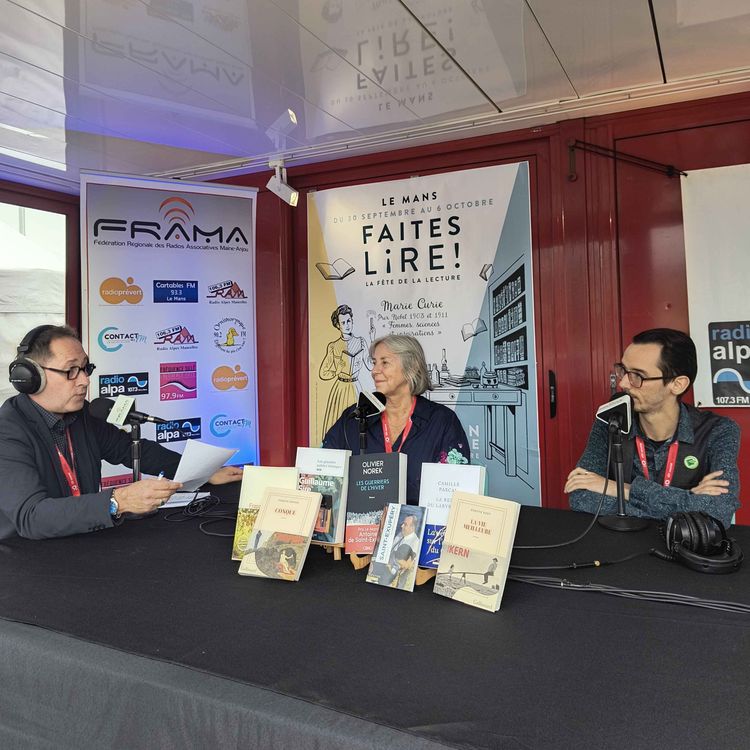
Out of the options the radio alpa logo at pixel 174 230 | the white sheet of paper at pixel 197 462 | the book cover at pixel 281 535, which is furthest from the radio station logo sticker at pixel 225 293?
the book cover at pixel 281 535

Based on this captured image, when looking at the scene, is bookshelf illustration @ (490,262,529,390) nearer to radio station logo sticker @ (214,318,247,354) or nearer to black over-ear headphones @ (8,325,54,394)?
radio station logo sticker @ (214,318,247,354)

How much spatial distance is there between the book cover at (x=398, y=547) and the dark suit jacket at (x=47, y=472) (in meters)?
0.91

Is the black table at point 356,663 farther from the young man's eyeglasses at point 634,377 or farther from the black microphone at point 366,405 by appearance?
the young man's eyeglasses at point 634,377

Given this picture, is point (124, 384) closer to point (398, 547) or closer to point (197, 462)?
point (197, 462)

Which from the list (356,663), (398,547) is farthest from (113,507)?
(356,663)

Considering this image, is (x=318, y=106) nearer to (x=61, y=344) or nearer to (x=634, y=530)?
(x=61, y=344)

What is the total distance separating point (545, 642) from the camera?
1.06 metres

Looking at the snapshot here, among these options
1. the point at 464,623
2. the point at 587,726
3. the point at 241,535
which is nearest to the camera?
the point at 587,726

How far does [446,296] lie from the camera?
12.8ft

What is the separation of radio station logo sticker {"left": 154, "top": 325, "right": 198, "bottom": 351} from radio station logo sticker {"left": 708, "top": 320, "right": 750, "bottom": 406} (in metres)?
3.13

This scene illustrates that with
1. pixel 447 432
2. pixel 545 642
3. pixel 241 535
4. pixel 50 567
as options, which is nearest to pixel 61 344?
pixel 50 567

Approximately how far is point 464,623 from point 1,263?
14.6ft

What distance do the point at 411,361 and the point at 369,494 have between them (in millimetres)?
1271

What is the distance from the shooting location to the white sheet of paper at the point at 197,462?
1695mm
